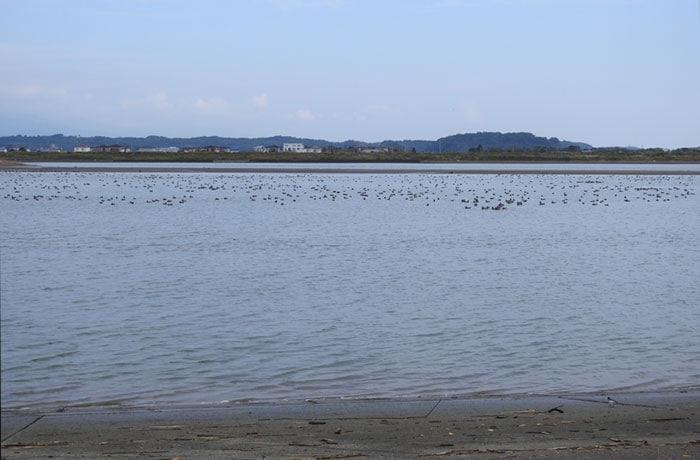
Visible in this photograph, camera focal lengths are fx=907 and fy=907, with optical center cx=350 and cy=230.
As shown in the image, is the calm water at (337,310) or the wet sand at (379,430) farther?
the calm water at (337,310)

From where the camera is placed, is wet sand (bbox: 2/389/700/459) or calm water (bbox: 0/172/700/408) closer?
wet sand (bbox: 2/389/700/459)

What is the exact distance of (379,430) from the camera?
8453mm

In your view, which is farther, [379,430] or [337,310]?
[337,310]

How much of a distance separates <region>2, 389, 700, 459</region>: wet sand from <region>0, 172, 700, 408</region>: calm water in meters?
0.79

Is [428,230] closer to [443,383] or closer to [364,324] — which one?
[364,324]

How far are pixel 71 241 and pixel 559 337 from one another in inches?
770

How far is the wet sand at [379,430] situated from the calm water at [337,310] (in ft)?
2.60

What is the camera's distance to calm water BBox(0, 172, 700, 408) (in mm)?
11250

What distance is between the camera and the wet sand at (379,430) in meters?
7.64

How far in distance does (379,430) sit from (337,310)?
8.04 meters

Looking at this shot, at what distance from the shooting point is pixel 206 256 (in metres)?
25.5

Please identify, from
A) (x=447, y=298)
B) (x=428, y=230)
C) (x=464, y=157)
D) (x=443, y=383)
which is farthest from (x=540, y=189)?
(x=464, y=157)

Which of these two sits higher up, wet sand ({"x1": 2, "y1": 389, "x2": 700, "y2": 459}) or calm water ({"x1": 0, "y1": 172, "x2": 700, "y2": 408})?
wet sand ({"x1": 2, "y1": 389, "x2": 700, "y2": 459})

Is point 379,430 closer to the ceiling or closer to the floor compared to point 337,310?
closer to the ceiling
